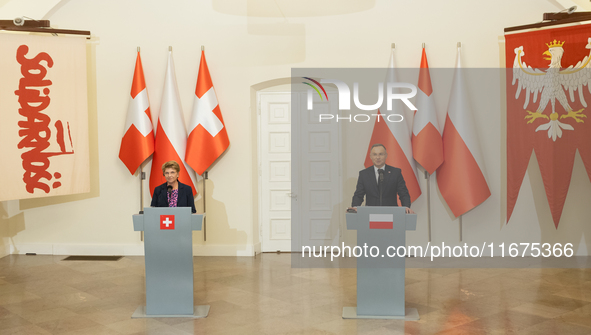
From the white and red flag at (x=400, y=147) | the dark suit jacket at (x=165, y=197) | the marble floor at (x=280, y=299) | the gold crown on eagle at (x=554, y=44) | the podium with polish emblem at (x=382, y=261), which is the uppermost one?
the gold crown on eagle at (x=554, y=44)

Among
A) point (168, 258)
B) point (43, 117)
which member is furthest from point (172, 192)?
point (43, 117)

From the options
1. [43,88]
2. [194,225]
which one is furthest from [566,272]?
[43,88]

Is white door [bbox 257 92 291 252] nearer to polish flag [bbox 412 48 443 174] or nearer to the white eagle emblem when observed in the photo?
polish flag [bbox 412 48 443 174]

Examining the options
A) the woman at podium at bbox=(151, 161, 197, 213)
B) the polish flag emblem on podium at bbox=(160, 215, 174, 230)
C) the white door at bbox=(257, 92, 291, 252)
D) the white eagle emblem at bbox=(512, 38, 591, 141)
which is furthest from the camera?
the white door at bbox=(257, 92, 291, 252)

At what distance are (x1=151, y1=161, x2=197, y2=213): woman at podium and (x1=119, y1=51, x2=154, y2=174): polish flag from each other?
211cm

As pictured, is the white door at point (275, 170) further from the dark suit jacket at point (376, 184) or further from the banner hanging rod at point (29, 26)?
the banner hanging rod at point (29, 26)

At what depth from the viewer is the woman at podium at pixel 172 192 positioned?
469 centimetres

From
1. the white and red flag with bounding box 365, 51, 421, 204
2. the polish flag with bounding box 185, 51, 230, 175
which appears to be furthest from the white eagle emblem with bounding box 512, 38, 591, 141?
the polish flag with bounding box 185, 51, 230, 175

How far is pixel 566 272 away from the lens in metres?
5.91

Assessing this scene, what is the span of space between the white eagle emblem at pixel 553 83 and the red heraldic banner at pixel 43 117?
5650 mm

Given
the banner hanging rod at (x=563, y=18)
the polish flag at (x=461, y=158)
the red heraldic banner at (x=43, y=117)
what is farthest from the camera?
the polish flag at (x=461, y=158)

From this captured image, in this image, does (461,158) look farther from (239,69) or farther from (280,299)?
(239,69)

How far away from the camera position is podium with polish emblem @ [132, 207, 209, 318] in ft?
14.5

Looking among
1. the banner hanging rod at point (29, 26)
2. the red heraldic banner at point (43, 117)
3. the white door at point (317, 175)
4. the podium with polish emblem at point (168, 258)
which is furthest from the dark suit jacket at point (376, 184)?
the banner hanging rod at point (29, 26)
